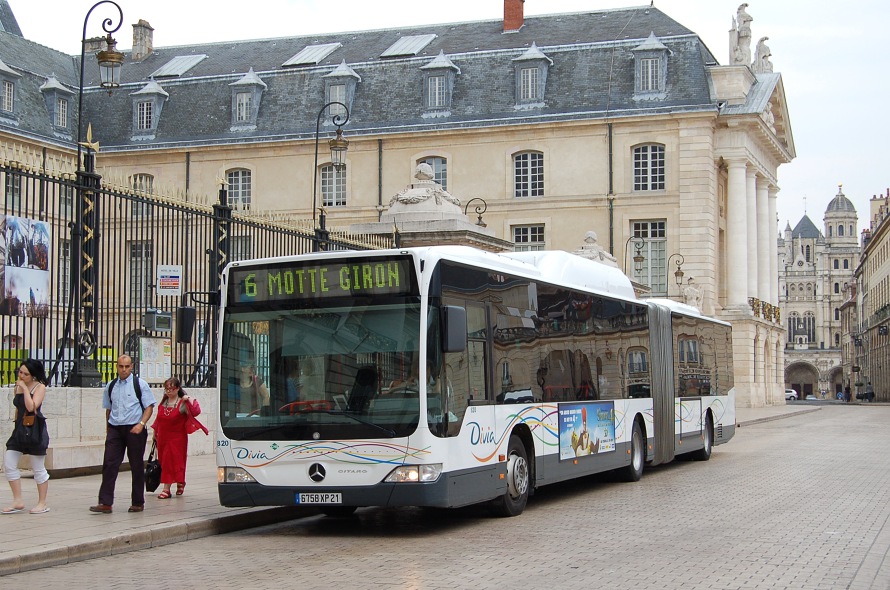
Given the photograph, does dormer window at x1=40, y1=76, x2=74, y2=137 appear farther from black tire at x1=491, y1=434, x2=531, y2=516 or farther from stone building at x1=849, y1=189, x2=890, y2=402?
stone building at x1=849, y1=189, x2=890, y2=402

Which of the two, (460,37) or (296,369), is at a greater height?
(460,37)

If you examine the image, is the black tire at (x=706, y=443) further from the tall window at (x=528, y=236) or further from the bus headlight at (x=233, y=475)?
the tall window at (x=528, y=236)

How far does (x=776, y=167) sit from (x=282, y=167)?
27118 millimetres

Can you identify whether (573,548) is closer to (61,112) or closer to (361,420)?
(361,420)

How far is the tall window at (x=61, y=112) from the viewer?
190 feet


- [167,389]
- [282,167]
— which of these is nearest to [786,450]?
[167,389]

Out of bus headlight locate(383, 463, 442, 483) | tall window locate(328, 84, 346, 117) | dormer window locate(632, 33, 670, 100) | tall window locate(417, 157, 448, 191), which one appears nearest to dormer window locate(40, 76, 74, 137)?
tall window locate(328, 84, 346, 117)

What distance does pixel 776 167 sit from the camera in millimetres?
68188

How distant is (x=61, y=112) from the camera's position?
5828 cm

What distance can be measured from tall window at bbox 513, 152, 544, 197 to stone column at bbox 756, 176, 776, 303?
14.3m

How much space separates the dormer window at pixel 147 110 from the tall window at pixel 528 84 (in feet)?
55.8

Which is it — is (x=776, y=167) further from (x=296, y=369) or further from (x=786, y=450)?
(x=296, y=369)

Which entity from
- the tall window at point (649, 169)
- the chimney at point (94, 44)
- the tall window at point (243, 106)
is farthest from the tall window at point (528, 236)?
the chimney at point (94, 44)

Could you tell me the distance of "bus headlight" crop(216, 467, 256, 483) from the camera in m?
12.7
